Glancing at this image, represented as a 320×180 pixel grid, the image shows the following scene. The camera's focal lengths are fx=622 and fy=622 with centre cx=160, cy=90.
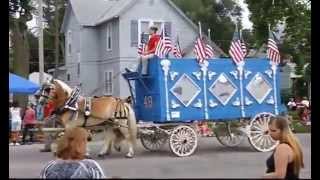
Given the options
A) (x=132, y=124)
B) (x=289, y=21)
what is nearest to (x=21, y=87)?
(x=132, y=124)

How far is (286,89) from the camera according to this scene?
46.8 m

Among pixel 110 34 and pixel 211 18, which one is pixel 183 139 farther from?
pixel 211 18

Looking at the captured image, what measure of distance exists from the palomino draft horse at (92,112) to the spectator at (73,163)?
8.52 m

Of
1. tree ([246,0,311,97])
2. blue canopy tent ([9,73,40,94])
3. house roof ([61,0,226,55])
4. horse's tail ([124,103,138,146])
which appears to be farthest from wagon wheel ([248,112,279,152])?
house roof ([61,0,226,55])

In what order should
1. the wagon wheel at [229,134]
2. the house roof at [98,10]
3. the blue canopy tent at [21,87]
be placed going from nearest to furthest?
the wagon wheel at [229,134] → the blue canopy tent at [21,87] → the house roof at [98,10]

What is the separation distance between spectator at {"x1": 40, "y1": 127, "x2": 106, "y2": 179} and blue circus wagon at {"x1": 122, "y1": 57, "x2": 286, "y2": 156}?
858 cm

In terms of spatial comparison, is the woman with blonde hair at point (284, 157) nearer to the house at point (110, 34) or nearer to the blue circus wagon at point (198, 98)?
the blue circus wagon at point (198, 98)

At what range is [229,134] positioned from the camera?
52.0 feet

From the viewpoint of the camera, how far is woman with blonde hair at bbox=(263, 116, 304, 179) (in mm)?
4766

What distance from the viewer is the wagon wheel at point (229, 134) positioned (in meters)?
15.5

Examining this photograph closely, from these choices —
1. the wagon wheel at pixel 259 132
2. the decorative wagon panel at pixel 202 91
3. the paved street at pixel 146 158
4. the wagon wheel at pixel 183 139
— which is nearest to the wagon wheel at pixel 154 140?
the paved street at pixel 146 158

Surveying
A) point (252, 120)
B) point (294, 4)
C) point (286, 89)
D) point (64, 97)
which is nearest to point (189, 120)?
point (252, 120)
